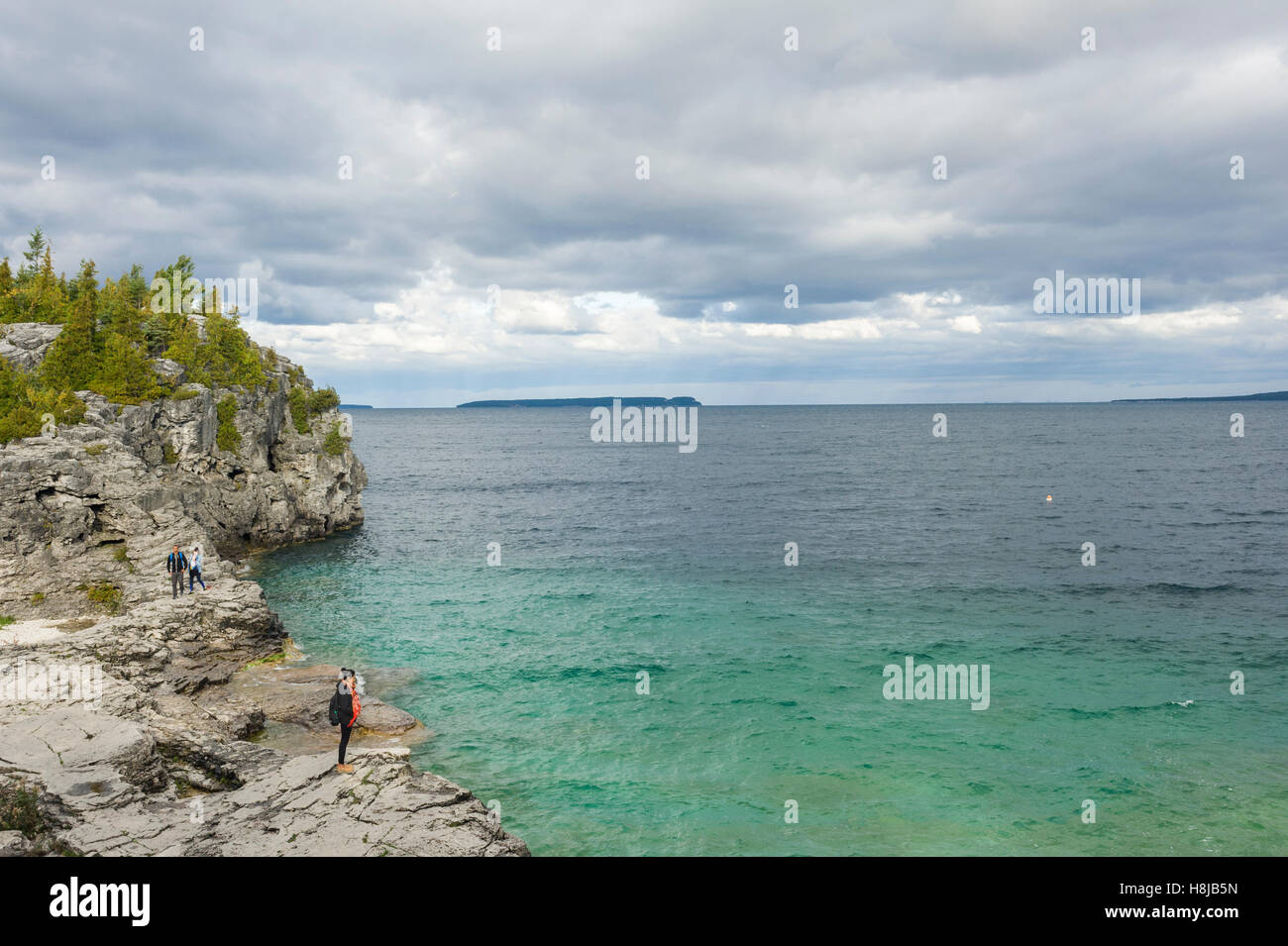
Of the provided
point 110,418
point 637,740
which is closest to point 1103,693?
point 637,740

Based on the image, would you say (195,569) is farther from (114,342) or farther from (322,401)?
(322,401)

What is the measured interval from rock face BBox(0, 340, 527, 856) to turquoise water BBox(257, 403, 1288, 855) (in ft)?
17.7

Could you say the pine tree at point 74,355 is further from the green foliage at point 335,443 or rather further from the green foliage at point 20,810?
the green foliage at point 20,810

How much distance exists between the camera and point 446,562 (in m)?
60.1

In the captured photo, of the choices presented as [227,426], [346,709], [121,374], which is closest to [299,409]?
[227,426]

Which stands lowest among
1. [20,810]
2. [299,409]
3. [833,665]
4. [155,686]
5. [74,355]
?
[833,665]

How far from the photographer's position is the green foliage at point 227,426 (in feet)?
192

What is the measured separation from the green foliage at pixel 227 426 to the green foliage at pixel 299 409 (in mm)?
11718

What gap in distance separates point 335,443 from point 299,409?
186 inches

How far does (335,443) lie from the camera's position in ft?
241

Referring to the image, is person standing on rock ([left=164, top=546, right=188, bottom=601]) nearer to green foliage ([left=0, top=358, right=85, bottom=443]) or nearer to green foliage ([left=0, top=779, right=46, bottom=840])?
green foliage ([left=0, top=358, right=85, bottom=443])

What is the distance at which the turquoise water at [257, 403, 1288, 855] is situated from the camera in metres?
23.1

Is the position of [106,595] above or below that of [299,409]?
below

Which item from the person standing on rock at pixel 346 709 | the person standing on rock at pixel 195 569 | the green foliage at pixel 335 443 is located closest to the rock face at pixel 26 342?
the person standing on rock at pixel 195 569
